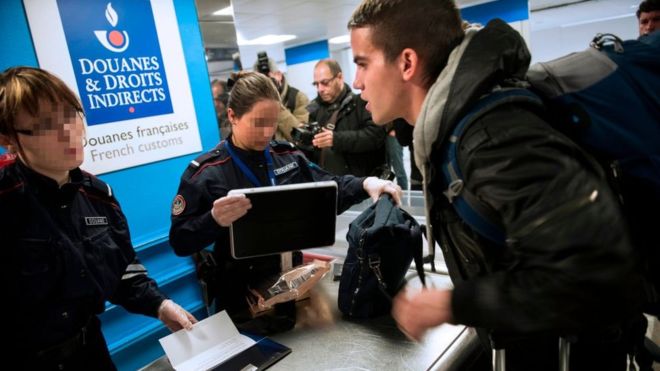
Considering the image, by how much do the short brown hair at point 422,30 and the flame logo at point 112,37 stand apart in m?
2.18

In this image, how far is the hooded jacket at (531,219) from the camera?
62 centimetres

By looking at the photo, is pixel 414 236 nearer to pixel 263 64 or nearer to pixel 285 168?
pixel 285 168

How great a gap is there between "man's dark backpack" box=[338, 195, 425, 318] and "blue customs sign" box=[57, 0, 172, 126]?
1.94 meters

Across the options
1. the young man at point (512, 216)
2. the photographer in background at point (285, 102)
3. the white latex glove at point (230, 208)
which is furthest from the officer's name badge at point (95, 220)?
the photographer in background at point (285, 102)

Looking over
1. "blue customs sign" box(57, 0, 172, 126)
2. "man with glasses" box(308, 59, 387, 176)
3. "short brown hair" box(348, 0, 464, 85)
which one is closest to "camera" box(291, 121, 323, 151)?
"man with glasses" box(308, 59, 387, 176)

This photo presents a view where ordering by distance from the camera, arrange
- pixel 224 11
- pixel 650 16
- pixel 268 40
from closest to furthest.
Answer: pixel 650 16 < pixel 224 11 < pixel 268 40

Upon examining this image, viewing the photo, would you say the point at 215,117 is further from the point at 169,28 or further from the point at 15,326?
the point at 15,326

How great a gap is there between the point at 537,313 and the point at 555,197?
0.64 ft

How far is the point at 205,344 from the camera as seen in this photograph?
1367 mm

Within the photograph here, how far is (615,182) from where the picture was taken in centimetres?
73

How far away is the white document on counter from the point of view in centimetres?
129

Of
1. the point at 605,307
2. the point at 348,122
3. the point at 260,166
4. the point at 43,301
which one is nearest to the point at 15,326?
the point at 43,301

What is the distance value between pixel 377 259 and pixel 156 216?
2038 mm

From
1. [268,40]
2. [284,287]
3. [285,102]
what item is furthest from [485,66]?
[268,40]
